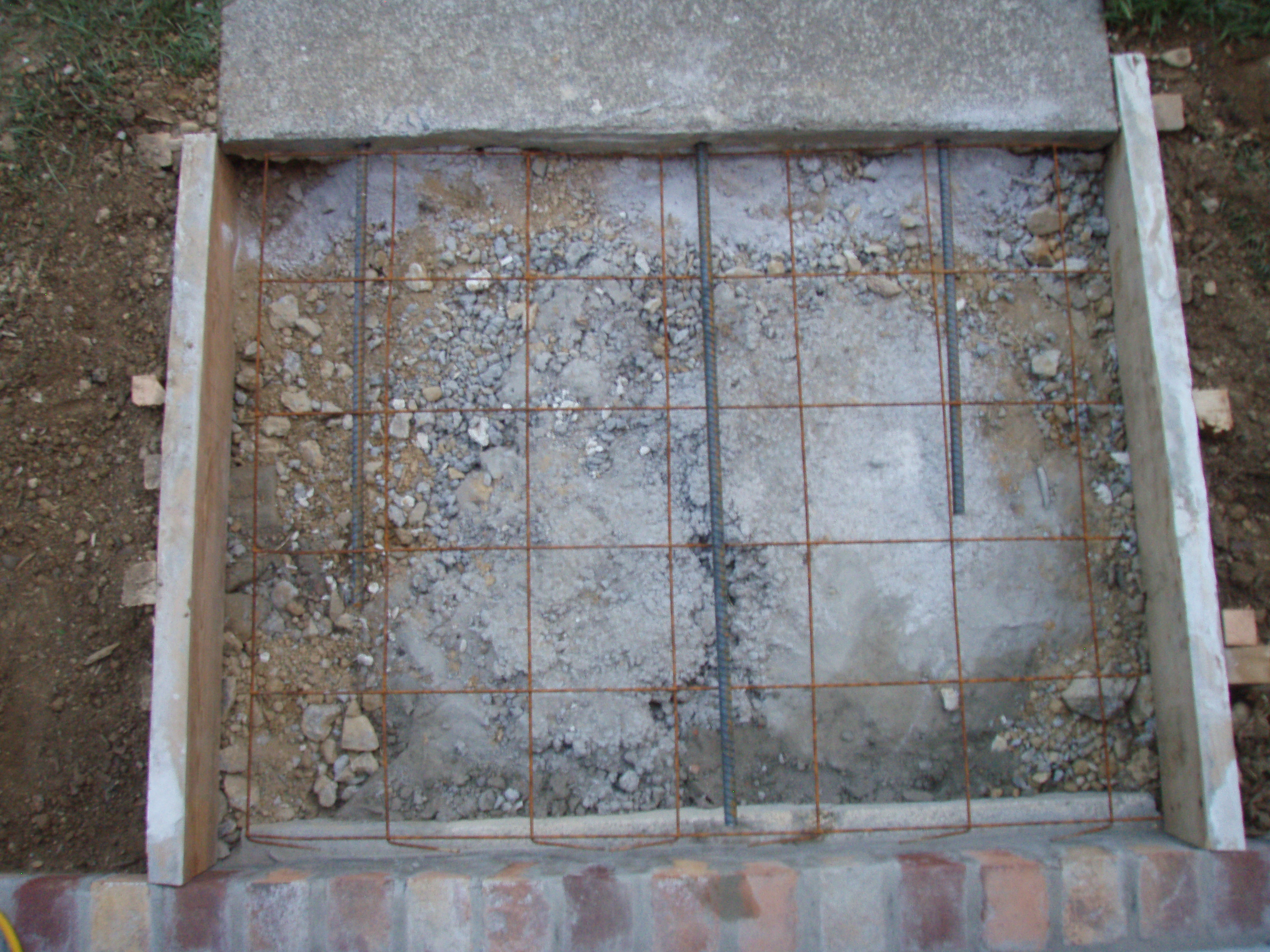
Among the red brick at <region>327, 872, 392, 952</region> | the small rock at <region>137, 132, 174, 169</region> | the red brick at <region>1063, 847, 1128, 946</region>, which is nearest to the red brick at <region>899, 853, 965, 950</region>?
the red brick at <region>1063, 847, 1128, 946</region>

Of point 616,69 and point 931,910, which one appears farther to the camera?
point 616,69

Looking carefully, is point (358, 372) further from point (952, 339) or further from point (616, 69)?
point (952, 339)

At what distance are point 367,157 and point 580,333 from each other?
1.02m

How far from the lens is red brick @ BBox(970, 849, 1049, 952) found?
2453 millimetres

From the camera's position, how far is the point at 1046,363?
2.90 metres

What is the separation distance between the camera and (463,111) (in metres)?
2.77

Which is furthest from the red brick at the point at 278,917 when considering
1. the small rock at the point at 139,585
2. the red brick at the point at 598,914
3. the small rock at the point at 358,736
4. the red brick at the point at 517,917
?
the small rock at the point at 139,585

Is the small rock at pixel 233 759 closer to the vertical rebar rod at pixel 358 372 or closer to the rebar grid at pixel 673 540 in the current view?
the rebar grid at pixel 673 540

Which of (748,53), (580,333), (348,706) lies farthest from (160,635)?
(748,53)

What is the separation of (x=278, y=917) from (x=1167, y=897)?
9.16ft

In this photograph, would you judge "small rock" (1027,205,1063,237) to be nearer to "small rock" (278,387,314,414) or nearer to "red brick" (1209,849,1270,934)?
"red brick" (1209,849,1270,934)

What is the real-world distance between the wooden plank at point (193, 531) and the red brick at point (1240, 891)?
3.26 meters

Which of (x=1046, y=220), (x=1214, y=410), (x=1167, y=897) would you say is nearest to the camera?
(x=1167, y=897)

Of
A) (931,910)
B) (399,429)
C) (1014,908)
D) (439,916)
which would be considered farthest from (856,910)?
(399,429)
